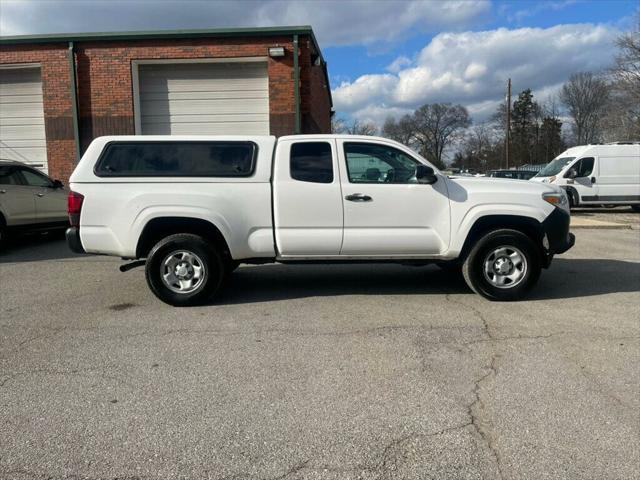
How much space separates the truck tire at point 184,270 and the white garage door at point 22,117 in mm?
12532

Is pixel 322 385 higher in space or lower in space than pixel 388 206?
lower

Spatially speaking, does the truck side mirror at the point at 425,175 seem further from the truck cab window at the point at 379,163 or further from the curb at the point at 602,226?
the curb at the point at 602,226

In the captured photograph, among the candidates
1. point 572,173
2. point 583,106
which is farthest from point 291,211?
point 583,106

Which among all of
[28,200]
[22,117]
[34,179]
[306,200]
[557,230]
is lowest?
[557,230]

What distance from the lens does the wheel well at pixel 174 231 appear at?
5801 millimetres

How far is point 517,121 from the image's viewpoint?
3573 inches

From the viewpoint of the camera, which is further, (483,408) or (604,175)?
(604,175)

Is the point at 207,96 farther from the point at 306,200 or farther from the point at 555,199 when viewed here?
the point at 555,199

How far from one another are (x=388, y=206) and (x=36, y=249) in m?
7.97

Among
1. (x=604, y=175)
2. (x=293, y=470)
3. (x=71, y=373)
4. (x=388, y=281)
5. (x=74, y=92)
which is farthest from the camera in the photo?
(x=604, y=175)

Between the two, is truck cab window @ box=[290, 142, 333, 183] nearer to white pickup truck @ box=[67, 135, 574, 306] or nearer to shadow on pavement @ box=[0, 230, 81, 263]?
white pickup truck @ box=[67, 135, 574, 306]

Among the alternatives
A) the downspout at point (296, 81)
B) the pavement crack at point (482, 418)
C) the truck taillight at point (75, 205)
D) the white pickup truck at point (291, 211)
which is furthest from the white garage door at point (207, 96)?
the pavement crack at point (482, 418)

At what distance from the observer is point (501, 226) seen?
19.9 ft

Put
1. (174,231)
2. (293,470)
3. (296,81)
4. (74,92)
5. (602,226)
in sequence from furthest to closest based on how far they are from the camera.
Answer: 1. (74,92)
2. (296,81)
3. (602,226)
4. (174,231)
5. (293,470)
